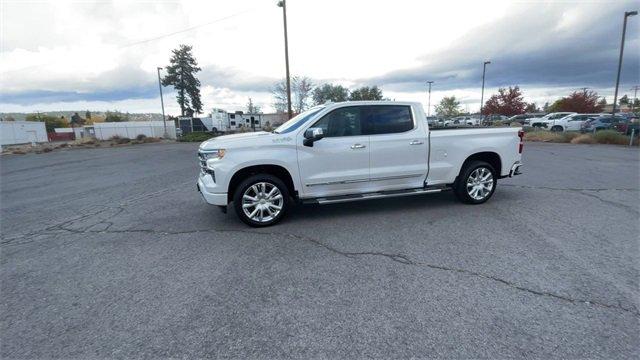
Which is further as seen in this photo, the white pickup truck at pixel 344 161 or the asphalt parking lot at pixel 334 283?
the white pickup truck at pixel 344 161

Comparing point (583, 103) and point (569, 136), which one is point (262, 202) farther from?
point (583, 103)

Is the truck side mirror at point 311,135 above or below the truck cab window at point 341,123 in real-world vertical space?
below

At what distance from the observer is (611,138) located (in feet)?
60.1

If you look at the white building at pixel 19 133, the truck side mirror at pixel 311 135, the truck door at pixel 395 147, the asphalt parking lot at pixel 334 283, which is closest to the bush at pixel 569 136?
the asphalt parking lot at pixel 334 283

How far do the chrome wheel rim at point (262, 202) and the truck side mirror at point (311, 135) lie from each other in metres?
0.85

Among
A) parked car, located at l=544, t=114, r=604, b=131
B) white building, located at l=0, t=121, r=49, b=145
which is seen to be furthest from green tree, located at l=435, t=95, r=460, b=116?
white building, located at l=0, t=121, r=49, b=145

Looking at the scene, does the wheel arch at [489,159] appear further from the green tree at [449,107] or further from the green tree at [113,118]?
the green tree at [113,118]

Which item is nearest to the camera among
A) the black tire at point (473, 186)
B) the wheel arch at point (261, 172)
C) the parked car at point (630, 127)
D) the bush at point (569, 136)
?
the wheel arch at point (261, 172)

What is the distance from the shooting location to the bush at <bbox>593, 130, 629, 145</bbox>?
58.8ft

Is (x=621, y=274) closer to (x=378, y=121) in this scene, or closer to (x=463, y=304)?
(x=463, y=304)

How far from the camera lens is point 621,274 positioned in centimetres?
332

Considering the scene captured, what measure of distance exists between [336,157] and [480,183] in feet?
9.48

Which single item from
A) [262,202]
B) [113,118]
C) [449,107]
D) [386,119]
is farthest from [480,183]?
[113,118]

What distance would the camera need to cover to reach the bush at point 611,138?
58.8ft
